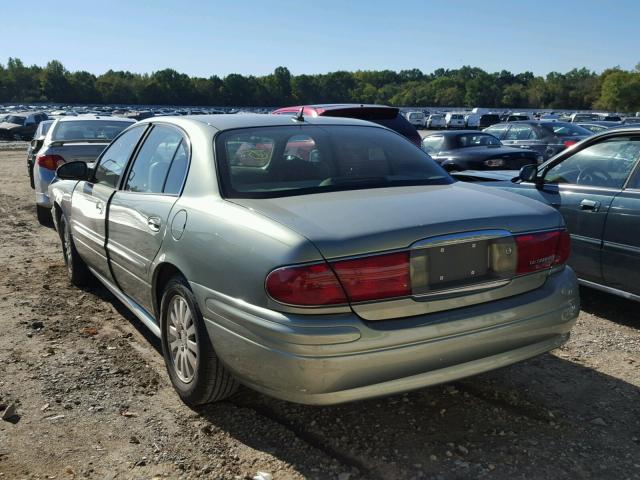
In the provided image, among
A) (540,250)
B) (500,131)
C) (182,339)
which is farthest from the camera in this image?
(500,131)

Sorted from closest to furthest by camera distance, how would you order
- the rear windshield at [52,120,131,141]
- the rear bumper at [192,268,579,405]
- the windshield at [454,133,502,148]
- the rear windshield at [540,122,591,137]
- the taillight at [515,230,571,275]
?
1. the rear bumper at [192,268,579,405]
2. the taillight at [515,230,571,275]
3. the rear windshield at [52,120,131,141]
4. the windshield at [454,133,502,148]
5. the rear windshield at [540,122,591,137]

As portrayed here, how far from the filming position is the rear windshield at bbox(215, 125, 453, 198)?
332 cm

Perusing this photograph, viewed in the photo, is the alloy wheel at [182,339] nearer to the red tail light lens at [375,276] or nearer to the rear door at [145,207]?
the rear door at [145,207]

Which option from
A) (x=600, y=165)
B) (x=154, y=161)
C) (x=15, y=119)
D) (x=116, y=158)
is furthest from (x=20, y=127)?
(x=600, y=165)

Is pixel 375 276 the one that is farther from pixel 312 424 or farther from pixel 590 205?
pixel 590 205

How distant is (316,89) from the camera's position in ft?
554

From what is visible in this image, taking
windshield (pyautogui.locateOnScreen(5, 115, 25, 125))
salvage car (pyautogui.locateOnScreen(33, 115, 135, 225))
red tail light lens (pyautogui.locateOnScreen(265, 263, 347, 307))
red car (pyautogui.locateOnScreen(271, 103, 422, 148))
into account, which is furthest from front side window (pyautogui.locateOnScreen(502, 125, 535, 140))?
windshield (pyautogui.locateOnScreen(5, 115, 25, 125))

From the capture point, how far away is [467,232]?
2.82 m

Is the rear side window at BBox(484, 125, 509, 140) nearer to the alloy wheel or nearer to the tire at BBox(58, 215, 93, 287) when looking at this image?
the tire at BBox(58, 215, 93, 287)

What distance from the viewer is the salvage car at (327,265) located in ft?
8.52

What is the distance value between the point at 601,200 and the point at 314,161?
8.27 feet

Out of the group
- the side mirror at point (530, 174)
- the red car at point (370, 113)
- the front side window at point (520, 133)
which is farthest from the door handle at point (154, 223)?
the front side window at point (520, 133)

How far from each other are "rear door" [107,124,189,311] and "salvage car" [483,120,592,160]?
40.8 feet

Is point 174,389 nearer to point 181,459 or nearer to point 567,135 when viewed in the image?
point 181,459
